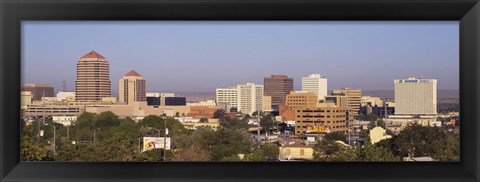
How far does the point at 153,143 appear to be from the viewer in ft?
3.97

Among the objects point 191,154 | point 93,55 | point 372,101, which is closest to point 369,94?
point 372,101

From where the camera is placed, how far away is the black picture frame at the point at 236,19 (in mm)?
954

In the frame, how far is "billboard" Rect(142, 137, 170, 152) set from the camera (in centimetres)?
120

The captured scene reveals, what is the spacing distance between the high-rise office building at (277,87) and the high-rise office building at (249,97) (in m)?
0.03

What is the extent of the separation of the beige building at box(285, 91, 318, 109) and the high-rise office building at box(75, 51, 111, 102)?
24.5 inches

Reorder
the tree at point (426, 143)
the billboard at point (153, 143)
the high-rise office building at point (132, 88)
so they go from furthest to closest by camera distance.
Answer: the high-rise office building at point (132, 88) < the billboard at point (153, 143) < the tree at point (426, 143)

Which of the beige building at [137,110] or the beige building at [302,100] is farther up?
the beige building at [302,100]

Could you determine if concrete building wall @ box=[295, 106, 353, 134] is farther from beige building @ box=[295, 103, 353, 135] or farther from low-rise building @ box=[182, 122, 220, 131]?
low-rise building @ box=[182, 122, 220, 131]

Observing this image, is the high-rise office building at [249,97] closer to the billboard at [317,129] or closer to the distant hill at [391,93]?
the billboard at [317,129]

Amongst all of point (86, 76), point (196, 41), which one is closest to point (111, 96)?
point (86, 76)

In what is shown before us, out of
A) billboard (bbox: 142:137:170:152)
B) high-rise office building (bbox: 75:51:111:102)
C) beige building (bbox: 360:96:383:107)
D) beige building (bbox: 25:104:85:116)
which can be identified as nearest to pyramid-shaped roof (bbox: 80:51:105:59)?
high-rise office building (bbox: 75:51:111:102)

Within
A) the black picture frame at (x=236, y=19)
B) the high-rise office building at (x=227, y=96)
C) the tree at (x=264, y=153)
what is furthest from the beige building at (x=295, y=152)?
the high-rise office building at (x=227, y=96)

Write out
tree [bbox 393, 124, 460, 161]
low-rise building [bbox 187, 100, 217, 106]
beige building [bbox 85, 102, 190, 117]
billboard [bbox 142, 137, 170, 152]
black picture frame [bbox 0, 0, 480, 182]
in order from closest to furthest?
black picture frame [bbox 0, 0, 480, 182], tree [bbox 393, 124, 460, 161], billboard [bbox 142, 137, 170, 152], beige building [bbox 85, 102, 190, 117], low-rise building [bbox 187, 100, 217, 106]

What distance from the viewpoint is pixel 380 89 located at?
173cm
